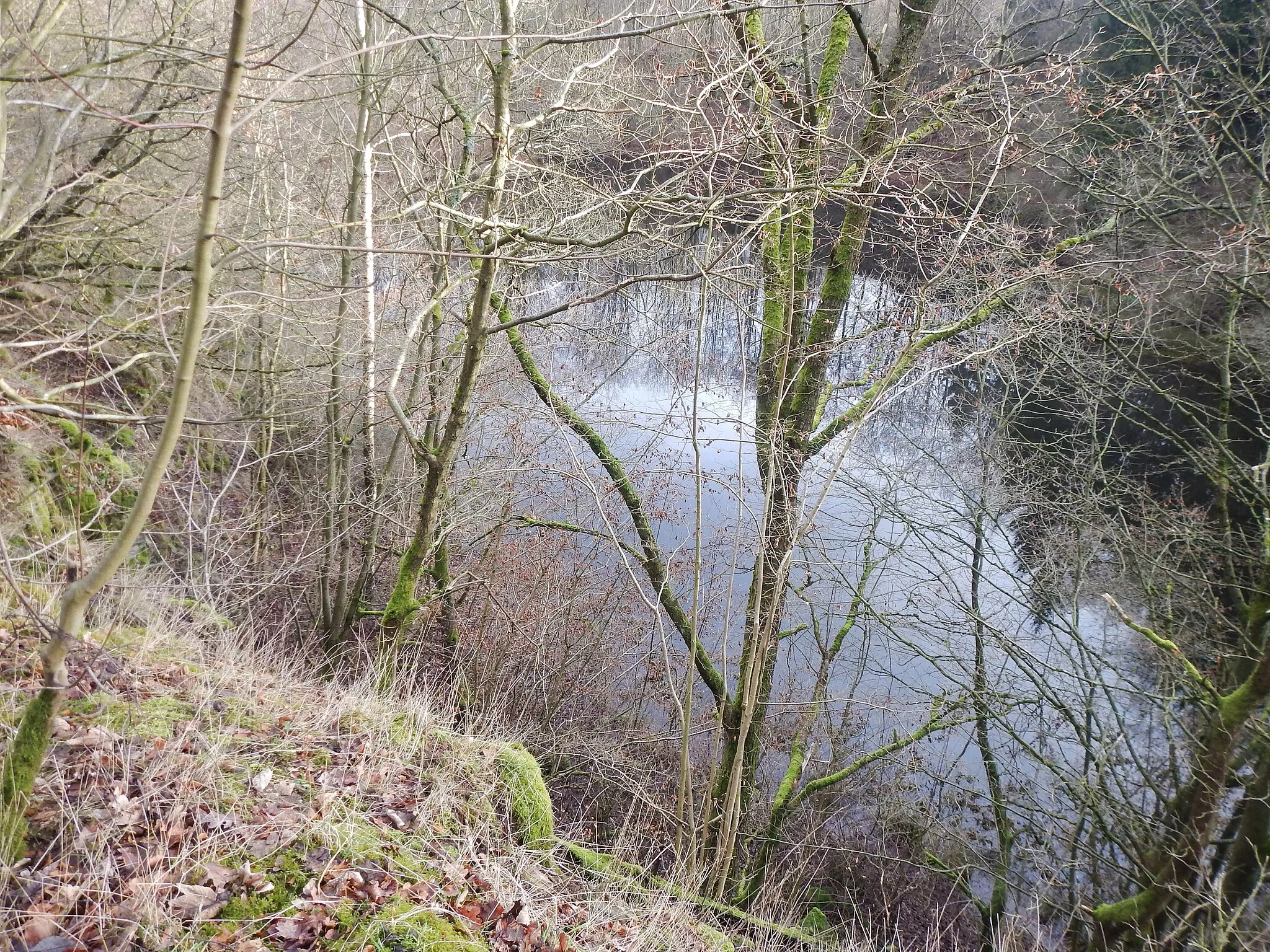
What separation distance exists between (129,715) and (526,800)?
1.89m

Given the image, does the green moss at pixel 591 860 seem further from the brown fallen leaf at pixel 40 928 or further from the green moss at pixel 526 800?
the brown fallen leaf at pixel 40 928

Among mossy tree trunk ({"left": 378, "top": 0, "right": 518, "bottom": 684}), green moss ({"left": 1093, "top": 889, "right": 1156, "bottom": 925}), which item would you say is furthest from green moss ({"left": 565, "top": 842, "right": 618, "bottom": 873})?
green moss ({"left": 1093, "top": 889, "right": 1156, "bottom": 925})

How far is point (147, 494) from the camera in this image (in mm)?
1883

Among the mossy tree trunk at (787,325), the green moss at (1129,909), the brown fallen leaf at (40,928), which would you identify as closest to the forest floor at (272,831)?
the brown fallen leaf at (40,928)

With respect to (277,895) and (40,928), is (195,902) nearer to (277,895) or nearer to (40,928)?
(277,895)

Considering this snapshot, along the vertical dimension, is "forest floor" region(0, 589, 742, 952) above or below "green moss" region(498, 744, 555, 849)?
above

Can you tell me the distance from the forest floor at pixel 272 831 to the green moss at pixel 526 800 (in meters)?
0.01

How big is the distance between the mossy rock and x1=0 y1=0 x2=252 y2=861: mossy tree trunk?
1.07m

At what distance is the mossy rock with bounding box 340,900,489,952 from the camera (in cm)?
240

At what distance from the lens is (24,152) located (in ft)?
20.2

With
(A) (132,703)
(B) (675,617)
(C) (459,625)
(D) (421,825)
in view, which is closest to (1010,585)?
(B) (675,617)

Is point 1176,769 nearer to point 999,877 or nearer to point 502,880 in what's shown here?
point 999,877

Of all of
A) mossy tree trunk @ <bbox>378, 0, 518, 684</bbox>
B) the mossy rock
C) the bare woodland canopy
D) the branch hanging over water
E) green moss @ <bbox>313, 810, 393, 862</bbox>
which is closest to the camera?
the mossy rock

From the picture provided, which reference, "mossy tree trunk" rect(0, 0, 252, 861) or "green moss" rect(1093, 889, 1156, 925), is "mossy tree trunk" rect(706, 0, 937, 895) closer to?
"green moss" rect(1093, 889, 1156, 925)
